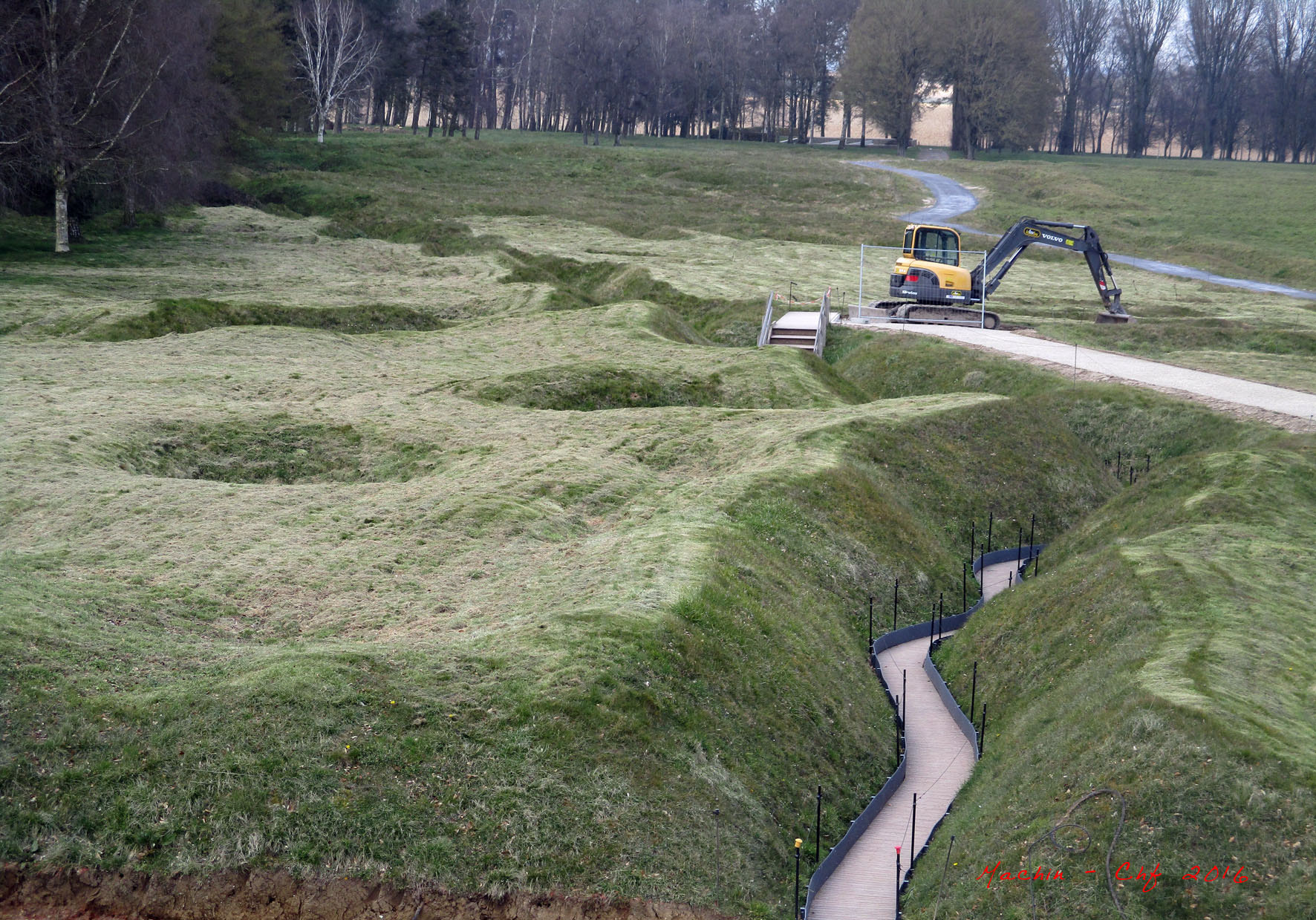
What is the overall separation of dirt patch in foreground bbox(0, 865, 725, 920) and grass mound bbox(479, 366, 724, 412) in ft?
64.5

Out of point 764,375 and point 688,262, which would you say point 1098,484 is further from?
point 688,262

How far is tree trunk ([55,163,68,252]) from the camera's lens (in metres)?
50.0

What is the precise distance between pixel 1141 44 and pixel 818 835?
147467 millimetres

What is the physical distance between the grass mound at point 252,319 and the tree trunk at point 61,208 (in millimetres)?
16086

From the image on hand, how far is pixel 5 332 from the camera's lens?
35.2 metres

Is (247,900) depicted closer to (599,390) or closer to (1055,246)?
(599,390)

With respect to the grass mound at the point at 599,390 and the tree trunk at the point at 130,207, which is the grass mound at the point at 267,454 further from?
the tree trunk at the point at 130,207

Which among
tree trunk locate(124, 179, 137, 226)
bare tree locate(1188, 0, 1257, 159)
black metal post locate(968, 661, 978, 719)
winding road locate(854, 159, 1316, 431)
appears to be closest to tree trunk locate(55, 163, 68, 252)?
tree trunk locate(124, 179, 137, 226)

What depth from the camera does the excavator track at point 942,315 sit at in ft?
147

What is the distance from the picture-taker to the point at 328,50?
97375 mm

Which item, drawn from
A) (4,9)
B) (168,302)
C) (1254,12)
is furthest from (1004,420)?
(1254,12)

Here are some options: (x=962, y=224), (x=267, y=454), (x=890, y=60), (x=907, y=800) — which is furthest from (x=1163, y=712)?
(x=890, y=60)

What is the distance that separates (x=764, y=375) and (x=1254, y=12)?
149 meters

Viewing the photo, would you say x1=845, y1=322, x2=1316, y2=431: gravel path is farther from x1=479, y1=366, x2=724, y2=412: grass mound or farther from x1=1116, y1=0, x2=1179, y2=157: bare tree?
x1=1116, y1=0, x2=1179, y2=157: bare tree
